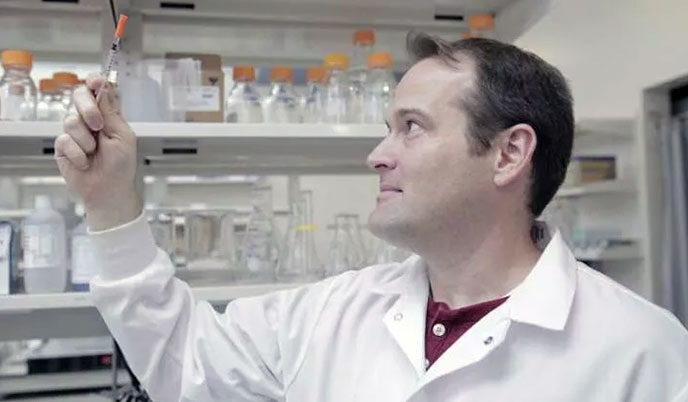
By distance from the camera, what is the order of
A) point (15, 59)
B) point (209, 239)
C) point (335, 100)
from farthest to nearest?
point (209, 239), point (335, 100), point (15, 59)

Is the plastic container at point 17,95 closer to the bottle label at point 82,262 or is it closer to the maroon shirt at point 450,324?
the bottle label at point 82,262

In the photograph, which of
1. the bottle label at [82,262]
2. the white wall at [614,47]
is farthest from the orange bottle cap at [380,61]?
the white wall at [614,47]

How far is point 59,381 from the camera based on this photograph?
189cm

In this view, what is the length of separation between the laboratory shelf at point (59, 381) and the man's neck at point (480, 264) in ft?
3.82

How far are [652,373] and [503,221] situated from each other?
32 centimetres

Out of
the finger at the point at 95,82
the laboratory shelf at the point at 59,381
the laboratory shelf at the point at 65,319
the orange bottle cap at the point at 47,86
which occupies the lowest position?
the laboratory shelf at the point at 59,381

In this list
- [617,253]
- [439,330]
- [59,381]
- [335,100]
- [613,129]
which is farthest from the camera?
[613,129]

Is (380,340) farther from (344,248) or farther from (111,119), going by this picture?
(344,248)

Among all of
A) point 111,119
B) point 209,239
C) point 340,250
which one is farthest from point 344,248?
point 111,119

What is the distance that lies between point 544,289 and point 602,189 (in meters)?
1.96

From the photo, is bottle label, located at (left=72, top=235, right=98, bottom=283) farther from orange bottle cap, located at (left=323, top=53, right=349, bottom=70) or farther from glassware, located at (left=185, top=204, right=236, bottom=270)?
orange bottle cap, located at (left=323, top=53, right=349, bottom=70)

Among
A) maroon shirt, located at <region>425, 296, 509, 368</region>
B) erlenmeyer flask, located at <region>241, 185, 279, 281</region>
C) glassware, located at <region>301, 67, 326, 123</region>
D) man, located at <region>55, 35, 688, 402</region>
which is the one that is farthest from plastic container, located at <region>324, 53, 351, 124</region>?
maroon shirt, located at <region>425, 296, 509, 368</region>

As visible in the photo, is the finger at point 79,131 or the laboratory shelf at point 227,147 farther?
the laboratory shelf at point 227,147

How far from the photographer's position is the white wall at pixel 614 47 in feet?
8.08
